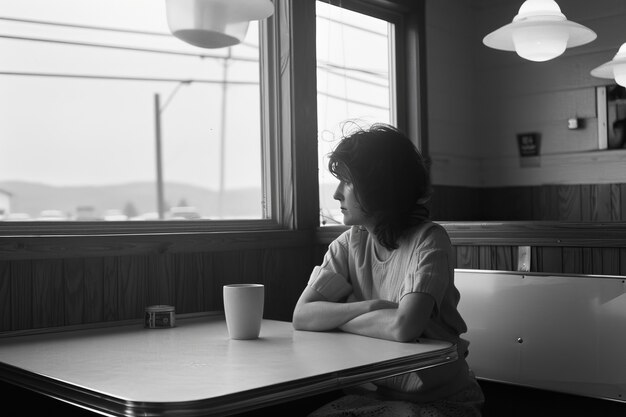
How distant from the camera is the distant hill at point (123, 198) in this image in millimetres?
2230

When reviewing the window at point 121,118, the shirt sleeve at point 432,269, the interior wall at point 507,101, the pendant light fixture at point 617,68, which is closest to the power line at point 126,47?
the window at point 121,118

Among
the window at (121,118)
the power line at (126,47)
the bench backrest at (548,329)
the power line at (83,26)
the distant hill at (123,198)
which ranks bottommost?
the bench backrest at (548,329)

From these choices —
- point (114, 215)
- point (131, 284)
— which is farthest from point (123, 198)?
point (131, 284)

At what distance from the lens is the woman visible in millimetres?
1712

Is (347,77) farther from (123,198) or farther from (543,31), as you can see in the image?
(123,198)

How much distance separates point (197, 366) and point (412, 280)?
583 mm

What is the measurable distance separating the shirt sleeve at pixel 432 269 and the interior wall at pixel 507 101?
2.41 metres

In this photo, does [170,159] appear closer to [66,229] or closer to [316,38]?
[66,229]

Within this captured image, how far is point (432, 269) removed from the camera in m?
1.75

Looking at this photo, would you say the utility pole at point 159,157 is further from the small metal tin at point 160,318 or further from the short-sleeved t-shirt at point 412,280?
the short-sleeved t-shirt at point 412,280

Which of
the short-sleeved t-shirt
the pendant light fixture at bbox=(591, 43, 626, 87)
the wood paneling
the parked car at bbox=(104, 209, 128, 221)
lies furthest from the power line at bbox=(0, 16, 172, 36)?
the pendant light fixture at bbox=(591, 43, 626, 87)

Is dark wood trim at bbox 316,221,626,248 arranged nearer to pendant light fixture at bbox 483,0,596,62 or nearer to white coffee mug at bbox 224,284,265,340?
pendant light fixture at bbox 483,0,596,62

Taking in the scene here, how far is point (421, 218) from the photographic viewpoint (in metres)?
1.97

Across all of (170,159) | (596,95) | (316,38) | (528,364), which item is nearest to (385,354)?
(528,364)
